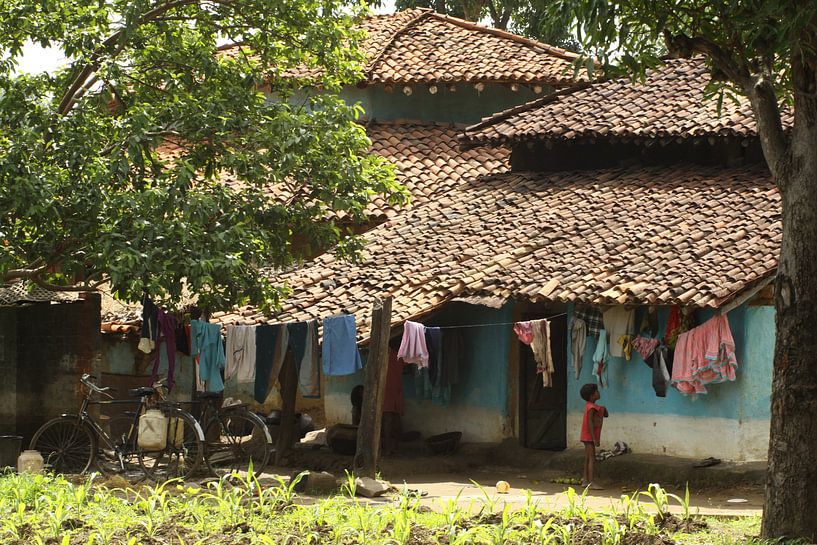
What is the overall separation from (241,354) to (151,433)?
8.28 feet

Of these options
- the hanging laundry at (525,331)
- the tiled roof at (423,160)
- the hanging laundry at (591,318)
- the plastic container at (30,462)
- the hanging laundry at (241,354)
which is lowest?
the plastic container at (30,462)

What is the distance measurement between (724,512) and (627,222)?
5.37m

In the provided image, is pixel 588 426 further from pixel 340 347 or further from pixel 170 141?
pixel 170 141

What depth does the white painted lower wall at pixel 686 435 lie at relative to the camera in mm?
13516

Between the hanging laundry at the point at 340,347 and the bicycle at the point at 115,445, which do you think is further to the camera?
the hanging laundry at the point at 340,347

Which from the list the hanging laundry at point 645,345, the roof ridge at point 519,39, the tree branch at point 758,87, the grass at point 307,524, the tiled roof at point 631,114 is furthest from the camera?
the roof ridge at point 519,39

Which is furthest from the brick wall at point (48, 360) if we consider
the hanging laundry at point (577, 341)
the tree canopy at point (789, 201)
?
the tree canopy at point (789, 201)

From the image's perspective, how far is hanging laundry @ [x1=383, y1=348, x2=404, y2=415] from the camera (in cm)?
1648

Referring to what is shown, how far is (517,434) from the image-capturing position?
16.3 m

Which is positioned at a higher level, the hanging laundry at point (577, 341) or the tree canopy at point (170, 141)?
the tree canopy at point (170, 141)

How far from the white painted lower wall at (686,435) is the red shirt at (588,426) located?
0.86 metres

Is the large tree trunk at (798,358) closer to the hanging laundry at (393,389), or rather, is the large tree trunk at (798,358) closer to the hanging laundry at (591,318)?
the hanging laundry at (591,318)

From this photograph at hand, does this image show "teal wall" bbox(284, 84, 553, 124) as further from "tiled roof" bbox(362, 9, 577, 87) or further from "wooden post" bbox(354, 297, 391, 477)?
"wooden post" bbox(354, 297, 391, 477)

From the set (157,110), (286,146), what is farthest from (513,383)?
(157,110)
